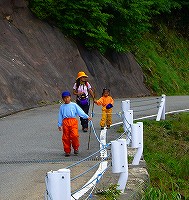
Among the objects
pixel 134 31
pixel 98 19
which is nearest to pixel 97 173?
pixel 98 19

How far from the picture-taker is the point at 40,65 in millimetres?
26438

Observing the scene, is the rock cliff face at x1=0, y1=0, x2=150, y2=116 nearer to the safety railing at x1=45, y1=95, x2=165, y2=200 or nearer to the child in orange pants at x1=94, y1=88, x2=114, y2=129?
the child in orange pants at x1=94, y1=88, x2=114, y2=129

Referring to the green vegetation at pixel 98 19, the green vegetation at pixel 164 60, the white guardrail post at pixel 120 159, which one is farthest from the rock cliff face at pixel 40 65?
the white guardrail post at pixel 120 159

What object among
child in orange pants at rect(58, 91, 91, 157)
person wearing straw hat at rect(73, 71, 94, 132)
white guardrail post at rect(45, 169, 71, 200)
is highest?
person wearing straw hat at rect(73, 71, 94, 132)

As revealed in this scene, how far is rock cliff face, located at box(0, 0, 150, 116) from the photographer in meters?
22.5

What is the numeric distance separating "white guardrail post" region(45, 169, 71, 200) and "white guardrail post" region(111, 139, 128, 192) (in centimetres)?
221

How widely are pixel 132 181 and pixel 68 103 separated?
12.1 ft

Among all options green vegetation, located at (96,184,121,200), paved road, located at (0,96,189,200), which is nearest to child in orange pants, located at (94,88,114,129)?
paved road, located at (0,96,189,200)

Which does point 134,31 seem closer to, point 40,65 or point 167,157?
point 40,65

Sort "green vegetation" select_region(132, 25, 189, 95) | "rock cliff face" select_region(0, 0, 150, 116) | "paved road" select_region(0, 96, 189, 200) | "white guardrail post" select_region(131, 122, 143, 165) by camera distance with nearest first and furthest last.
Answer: "paved road" select_region(0, 96, 189, 200)
"white guardrail post" select_region(131, 122, 143, 165)
"rock cliff face" select_region(0, 0, 150, 116)
"green vegetation" select_region(132, 25, 189, 95)

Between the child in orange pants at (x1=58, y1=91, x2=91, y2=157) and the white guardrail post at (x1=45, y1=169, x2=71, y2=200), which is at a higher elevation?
the child in orange pants at (x1=58, y1=91, x2=91, y2=157)

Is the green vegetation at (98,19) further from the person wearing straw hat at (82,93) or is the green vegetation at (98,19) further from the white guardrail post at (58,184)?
the white guardrail post at (58,184)

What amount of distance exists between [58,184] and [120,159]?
235 centimetres

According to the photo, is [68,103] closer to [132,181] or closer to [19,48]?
[132,181]
